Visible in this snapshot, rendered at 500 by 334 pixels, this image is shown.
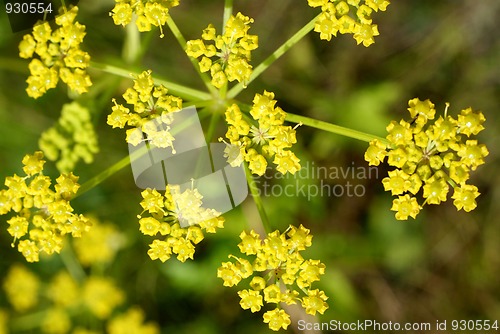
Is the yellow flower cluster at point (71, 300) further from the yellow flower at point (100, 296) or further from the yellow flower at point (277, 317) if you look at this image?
the yellow flower at point (277, 317)

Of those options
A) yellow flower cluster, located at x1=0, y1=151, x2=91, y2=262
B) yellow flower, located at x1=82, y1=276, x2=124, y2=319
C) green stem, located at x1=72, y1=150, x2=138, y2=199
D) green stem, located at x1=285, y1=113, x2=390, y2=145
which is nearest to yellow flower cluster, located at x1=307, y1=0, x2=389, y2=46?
green stem, located at x1=285, y1=113, x2=390, y2=145

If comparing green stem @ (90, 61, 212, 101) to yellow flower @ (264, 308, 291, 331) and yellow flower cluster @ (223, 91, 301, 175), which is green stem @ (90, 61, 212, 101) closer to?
yellow flower cluster @ (223, 91, 301, 175)

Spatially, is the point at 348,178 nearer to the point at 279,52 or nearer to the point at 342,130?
the point at 342,130

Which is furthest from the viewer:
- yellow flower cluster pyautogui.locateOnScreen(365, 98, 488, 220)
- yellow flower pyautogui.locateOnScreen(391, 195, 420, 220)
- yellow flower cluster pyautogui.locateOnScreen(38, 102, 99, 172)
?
yellow flower cluster pyautogui.locateOnScreen(38, 102, 99, 172)

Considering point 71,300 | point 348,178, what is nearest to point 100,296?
point 71,300

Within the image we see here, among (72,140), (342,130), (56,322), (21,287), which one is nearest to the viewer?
(342,130)

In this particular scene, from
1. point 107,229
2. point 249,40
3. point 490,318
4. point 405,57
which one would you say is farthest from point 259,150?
point 490,318

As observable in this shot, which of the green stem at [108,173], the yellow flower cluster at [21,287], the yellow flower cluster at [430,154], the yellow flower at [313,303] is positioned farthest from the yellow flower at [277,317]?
the yellow flower cluster at [21,287]
